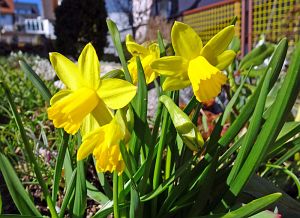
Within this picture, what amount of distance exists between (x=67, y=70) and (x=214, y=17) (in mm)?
6069

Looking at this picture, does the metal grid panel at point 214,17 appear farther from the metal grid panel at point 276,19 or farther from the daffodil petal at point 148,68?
the daffodil petal at point 148,68

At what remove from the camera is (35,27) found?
69.6ft

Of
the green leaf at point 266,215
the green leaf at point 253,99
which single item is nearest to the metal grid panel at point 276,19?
the green leaf at point 253,99

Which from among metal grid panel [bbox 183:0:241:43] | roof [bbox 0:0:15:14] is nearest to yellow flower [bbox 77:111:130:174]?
metal grid panel [bbox 183:0:241:43]

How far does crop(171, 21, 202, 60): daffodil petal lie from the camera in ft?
1.71

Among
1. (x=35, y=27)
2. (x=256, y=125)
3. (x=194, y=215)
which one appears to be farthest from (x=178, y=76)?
(x=35, y=27)

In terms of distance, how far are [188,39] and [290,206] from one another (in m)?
0.40

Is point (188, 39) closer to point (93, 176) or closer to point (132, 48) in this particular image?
point (132, 48)

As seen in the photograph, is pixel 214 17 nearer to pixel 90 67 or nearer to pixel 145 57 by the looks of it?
pixel 145 57

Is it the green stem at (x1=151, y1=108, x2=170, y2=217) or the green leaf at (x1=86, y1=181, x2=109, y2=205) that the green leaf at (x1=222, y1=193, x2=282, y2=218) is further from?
the green leaf at (x1=86, y1=181, x2=109, y2=205)

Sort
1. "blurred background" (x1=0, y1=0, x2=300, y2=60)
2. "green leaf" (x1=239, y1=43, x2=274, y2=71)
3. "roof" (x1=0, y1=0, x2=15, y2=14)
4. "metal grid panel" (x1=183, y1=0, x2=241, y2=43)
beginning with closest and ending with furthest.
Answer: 1. "green leaf" (x1=239, y1=43, x2=274, y2=71)
2. "blurred background" (x1=0, y1=0, x2=300, y2=60)
3. "metal grid panel" (x1=183, y1=0, x2=241, y2=43)
4. "roof" (x1=0, y1=0, x2=15, y2=14)

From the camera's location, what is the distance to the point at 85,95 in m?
0.52

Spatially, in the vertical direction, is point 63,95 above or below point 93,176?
above

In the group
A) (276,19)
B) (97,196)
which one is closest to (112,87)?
(97,196)
